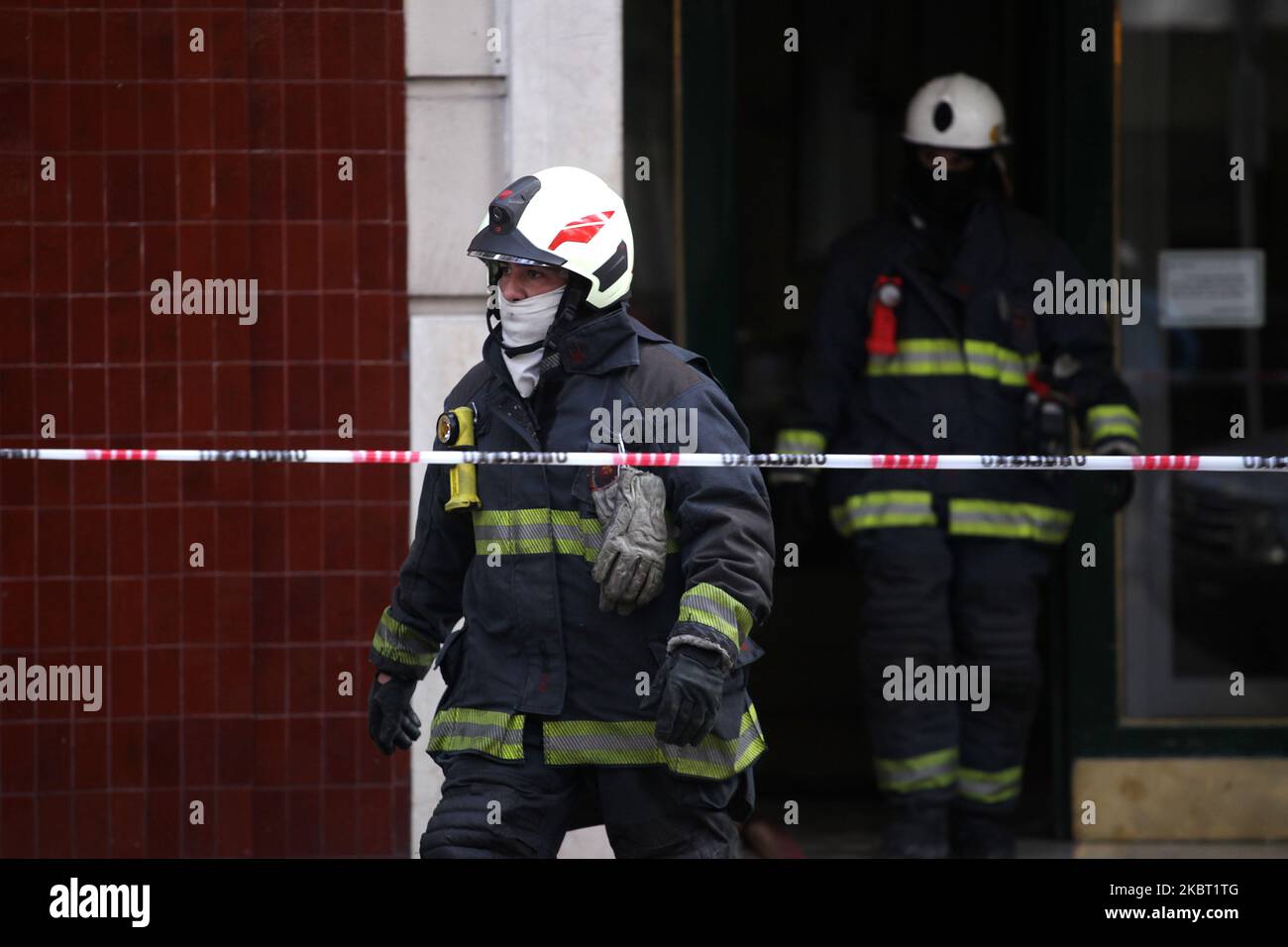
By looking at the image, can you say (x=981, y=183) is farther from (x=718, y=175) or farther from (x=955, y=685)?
(x=955, y=685)

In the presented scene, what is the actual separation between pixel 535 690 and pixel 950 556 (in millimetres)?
2260

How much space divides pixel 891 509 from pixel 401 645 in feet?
6.94

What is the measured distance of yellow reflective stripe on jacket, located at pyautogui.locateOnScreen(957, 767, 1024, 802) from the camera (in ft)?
20.0

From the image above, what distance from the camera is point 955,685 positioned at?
601 cm

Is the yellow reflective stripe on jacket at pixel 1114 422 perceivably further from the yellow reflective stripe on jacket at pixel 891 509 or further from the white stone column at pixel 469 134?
the white stone column at pixel 469 134

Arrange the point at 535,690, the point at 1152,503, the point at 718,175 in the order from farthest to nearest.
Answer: the point at 1152,503, the point at 718,175, the point at 535,690

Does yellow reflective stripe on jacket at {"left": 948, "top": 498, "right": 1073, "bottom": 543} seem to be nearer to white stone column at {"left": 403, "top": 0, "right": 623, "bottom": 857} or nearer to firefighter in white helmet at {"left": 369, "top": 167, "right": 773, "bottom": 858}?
white stone column at {"left": 403, "top": 0, "right": 623, "bottom": 857}

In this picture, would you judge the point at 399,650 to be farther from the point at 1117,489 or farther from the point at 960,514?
the point at 1117,489

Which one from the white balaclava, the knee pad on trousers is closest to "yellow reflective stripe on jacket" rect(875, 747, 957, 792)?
the knee pad on trousers

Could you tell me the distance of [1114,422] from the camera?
19.6 feet

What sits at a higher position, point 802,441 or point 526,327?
point 526,327

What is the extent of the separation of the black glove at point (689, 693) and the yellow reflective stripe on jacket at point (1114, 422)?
96.6 inches

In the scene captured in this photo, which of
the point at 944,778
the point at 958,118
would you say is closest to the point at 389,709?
the point at 944,778
